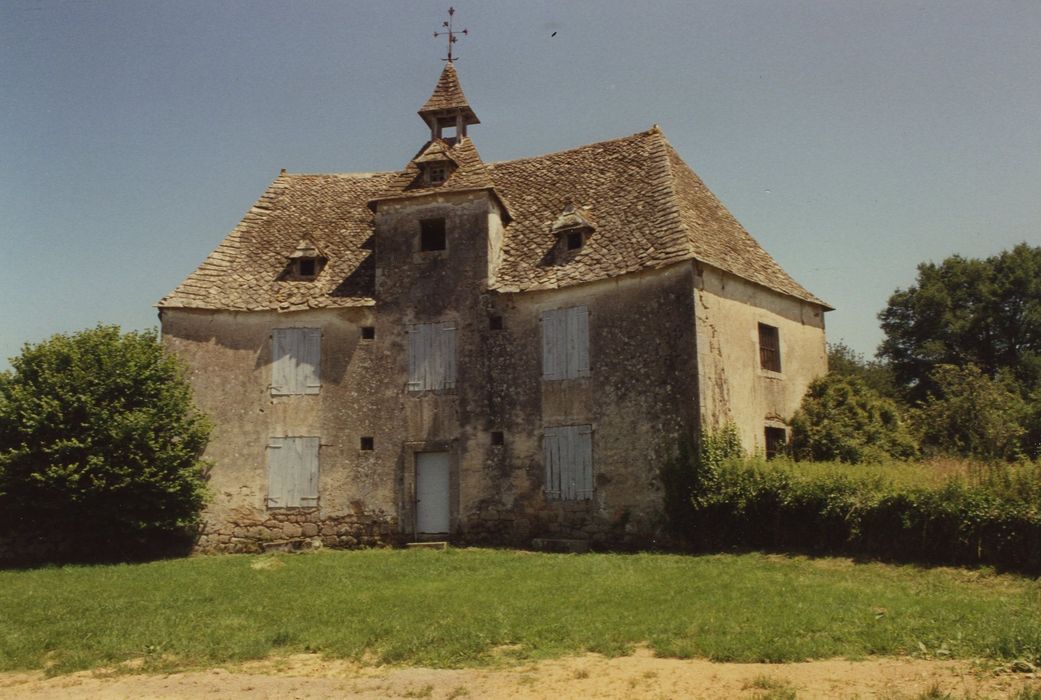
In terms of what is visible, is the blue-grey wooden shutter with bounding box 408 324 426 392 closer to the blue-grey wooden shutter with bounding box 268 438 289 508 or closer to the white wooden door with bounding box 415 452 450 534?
the white wooden door with bounding box 415 452 450 534

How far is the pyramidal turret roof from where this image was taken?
76.8 ft

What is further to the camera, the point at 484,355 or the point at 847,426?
the point at 484,355

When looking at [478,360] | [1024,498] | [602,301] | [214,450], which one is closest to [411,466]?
[478,360]

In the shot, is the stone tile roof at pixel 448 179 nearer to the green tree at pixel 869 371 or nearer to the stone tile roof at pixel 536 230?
the stone tile roof at pixel 536 230

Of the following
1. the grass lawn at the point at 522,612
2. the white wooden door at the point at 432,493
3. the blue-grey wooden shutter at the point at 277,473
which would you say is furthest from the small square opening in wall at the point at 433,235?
the grass lawn at the point at 522,612

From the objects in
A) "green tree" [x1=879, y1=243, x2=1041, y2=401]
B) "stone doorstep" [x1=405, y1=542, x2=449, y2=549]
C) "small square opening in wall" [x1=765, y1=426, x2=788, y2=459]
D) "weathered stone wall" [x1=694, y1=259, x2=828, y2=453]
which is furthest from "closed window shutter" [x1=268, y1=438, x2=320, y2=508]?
"green tree" [x1=879, y1=243, x2=1041, y2=401]

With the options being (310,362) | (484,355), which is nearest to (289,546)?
(310,362)

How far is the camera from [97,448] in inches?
712

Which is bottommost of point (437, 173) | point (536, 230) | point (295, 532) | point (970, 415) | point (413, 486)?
point (295, 532)

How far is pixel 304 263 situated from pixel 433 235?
350 cm

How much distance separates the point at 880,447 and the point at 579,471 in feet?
22.8

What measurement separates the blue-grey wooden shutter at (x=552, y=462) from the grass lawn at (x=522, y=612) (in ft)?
11.0

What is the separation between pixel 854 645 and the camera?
29.6ft

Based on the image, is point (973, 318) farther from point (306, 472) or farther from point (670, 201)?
point (306, 472)
